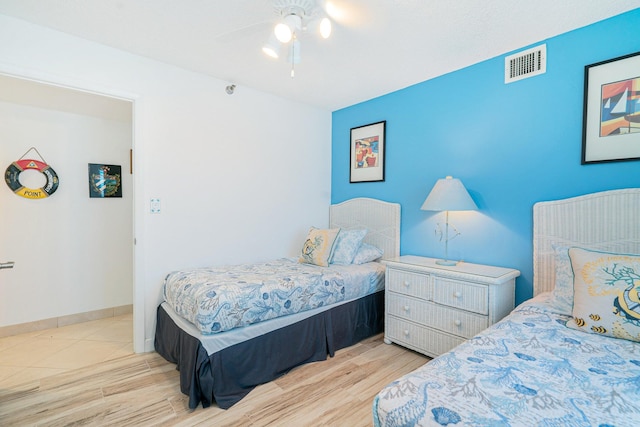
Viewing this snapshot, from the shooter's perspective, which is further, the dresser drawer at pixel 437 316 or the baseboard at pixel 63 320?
the baseboard at pixel 63 320

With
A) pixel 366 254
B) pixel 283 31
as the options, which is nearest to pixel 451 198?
pixel 366 254

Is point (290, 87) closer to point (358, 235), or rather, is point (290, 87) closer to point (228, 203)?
point (228, 203)

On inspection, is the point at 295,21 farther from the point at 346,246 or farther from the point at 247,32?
the point at 346,246

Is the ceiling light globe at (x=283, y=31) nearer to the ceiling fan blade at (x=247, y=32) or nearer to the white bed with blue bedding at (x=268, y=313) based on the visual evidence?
the ceiling fan blade at (x=247, y=32)

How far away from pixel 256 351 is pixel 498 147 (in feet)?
7.81

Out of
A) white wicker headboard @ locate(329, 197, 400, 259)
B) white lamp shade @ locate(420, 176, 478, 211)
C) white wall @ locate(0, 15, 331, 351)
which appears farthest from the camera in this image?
white wicker headboard @ locate(329, 197, 400, 259)

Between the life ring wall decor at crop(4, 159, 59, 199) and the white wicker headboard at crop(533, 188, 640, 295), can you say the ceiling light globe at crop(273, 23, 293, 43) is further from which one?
the life ring wall decor at crop(4, 159, 59, 199)

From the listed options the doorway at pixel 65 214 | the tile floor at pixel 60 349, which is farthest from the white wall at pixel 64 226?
the tile floor at pixel 60 349

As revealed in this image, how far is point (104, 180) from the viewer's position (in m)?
3.39

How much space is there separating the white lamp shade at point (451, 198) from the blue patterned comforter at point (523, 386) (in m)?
1.15

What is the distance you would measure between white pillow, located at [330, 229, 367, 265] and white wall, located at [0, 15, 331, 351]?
0.71m

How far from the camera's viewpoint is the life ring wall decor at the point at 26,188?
2879 millimetres

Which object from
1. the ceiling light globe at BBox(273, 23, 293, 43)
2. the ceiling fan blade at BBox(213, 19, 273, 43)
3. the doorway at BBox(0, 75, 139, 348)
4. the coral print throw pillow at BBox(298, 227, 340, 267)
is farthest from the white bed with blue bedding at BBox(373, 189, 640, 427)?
the doorway at BBox(0, 75, 139, 348)

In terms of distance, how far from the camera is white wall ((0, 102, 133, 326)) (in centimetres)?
290
